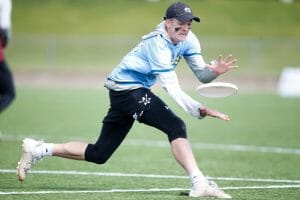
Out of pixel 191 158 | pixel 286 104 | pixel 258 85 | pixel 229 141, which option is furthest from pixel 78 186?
pixel 258 85

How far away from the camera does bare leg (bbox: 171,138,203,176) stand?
8.20 meters

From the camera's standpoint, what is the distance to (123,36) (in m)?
41.5

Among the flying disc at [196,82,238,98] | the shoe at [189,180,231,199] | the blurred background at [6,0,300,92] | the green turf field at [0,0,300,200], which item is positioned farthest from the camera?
the blurred background at [6,0,300,92]

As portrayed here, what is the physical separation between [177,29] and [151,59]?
0.39 meters

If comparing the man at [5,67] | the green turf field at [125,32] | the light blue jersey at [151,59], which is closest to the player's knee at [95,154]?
the light blue jersey at [151,59]

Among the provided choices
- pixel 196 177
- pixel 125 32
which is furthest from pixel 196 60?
pixel 125 32

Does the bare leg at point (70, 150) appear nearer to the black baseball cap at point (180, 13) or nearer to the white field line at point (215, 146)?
the black baseball cap at point (180, 13)

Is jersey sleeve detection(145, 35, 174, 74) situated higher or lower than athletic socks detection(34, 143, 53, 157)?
higher

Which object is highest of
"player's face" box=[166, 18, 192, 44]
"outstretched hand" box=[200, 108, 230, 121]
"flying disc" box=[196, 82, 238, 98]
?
"player's face" box=[166, 18, 192, 44]

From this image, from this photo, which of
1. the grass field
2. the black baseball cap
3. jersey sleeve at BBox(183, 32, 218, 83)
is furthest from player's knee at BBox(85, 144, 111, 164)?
the black baseball cap

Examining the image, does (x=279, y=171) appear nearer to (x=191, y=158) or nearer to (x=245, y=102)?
(x=191, y=158)

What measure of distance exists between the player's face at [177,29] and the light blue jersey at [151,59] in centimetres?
6

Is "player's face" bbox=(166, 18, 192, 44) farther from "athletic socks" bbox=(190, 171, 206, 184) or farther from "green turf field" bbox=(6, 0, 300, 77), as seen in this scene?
"green turf field" bbox=(6, 0, 300, 77)

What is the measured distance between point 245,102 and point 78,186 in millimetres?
14222
